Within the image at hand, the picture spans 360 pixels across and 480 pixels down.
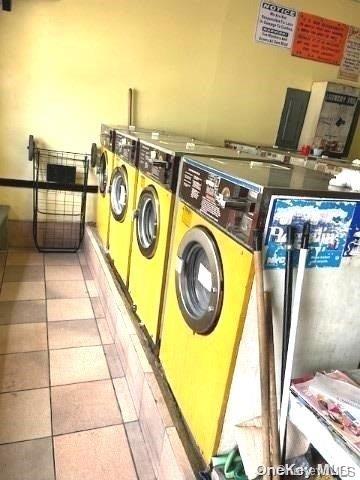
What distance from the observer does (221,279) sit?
1.27 meters

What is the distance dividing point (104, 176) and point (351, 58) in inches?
123

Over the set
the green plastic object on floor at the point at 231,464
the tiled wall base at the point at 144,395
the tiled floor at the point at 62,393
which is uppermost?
the green plastic object on floor at the point at 231,464

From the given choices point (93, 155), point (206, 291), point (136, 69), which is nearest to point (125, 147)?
point (93, 155)

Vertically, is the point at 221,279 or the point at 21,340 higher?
the point at 221,279

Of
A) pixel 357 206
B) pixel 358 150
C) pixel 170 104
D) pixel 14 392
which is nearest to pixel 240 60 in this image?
pixel 170 104

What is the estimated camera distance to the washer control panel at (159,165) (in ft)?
5.88

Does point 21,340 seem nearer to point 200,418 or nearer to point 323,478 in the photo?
point 200,418

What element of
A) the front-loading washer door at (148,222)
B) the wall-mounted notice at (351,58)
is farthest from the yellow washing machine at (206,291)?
the wall-mounted notice at (351,58)

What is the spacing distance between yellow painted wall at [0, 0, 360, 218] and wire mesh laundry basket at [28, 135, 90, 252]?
0.12 m

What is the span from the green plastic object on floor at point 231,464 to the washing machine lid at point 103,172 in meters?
2.58

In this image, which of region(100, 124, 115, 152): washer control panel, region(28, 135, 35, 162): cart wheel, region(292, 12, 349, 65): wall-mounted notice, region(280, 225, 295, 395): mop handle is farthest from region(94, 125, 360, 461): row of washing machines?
region(292, 12, 349, 65): wall-mounted notice

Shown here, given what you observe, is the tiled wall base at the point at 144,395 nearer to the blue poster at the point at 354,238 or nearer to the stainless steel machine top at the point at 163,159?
the stainless steel machine top at the point at 163,159

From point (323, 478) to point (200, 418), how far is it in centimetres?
46

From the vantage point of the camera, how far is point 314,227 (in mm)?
1161
